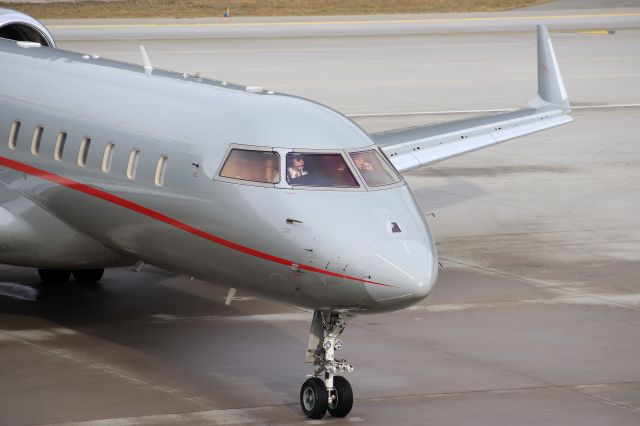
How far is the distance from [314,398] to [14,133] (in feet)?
21.4

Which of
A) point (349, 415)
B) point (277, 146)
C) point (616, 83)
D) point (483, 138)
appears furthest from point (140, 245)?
point (616, 83)

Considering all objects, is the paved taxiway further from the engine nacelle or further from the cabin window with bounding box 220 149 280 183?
the engine nacelle

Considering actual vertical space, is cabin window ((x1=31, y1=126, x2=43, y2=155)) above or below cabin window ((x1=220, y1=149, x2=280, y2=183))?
above

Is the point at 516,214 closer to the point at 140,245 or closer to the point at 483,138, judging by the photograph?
the point at 483,138

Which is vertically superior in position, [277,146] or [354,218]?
[277,146]

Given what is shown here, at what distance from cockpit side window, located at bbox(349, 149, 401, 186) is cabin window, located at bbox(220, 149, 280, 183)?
92cm

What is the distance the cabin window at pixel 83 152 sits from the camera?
1744 centimetres

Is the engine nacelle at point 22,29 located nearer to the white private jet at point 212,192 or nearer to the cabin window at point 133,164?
the white private jet at point 212,192

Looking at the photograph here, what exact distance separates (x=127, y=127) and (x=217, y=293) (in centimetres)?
466

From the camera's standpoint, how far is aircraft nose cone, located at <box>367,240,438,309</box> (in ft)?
A: 45.9

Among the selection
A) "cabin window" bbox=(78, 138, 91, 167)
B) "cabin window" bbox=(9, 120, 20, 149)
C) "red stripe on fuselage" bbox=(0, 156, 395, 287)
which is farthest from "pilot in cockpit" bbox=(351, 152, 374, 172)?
"cabin window" bbox=(9, 120, 20, 149)

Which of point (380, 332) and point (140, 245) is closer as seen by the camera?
point (140, 245)

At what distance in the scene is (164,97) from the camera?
17.2 m

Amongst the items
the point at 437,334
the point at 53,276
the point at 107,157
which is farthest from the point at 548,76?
the point at 107,157
